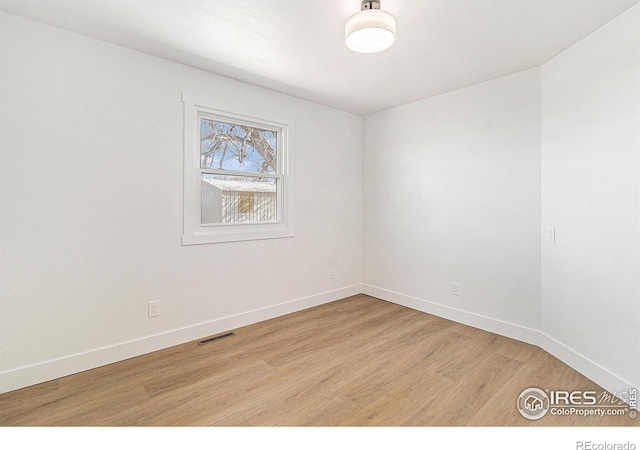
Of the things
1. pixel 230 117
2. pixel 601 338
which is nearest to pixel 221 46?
pixel 230 117

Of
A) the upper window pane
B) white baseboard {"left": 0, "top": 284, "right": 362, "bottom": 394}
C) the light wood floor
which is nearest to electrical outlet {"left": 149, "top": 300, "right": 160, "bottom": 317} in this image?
white baseboard {"left": 0, "top": 284, "right": 362, "bottom": 394}

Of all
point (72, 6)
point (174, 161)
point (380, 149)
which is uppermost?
point (72, 6)

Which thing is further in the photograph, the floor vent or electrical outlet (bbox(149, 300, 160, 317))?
the floor vent

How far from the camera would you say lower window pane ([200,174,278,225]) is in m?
2.94

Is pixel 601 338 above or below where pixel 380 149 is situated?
below

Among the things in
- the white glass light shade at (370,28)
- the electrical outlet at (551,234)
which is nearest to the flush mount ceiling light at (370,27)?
the white glass light shade at (370,28)

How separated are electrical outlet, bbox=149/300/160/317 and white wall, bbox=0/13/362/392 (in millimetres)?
43

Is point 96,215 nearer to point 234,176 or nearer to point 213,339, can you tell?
point 234,176

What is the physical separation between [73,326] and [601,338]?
384 cm

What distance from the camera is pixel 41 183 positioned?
208cm

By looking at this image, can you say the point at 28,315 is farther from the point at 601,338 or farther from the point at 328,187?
the point at 601,338

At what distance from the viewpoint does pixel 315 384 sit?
2105 mm

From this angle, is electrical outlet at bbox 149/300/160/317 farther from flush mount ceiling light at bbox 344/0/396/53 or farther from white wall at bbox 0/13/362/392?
flush mount ceiling light at bbox 344/0/396/53

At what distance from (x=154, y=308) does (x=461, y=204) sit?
3200 mm
